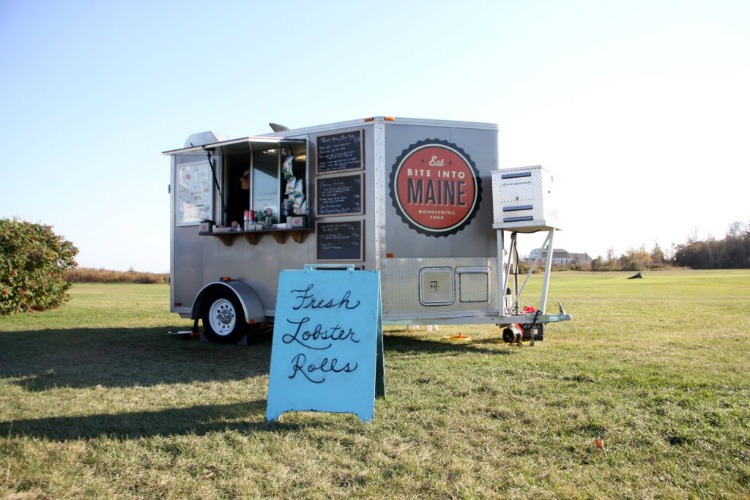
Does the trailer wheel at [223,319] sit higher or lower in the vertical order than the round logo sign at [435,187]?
lower

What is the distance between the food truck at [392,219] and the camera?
767 cm

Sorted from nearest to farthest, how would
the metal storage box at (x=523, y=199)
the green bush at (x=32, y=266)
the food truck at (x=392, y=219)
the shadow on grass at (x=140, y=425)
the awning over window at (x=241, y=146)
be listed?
the shadow on grass at (x=140, y=425), the metal storage box at (x=523, y=199), the food truck at (x=392, y=219), the awning over window at (x=241, y=146), the green bush at (x=32, y=266)

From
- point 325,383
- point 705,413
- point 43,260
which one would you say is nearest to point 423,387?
point 325,383

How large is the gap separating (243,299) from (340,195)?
6.87 feet

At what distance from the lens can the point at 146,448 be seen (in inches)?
147

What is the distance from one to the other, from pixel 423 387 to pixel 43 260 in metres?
12.7

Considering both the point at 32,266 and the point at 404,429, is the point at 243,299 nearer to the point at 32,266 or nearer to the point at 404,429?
the point at 404,429

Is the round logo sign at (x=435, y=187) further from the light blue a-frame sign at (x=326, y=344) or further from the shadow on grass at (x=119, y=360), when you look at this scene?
the light blue a-frame sign at (x=326, y=344)

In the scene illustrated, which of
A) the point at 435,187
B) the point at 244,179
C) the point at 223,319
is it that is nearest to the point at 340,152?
the point at 435,187

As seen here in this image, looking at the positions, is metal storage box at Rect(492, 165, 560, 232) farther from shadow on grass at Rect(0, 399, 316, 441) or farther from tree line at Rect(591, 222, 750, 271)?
tree line at Rect(591, 222, 750, 271)

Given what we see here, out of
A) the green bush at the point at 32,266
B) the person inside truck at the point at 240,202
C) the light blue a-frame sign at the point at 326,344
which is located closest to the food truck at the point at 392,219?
the person inside truck at the point at 240,202

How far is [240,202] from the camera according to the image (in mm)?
9289

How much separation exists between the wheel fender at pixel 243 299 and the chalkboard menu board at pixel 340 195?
5.37 feet

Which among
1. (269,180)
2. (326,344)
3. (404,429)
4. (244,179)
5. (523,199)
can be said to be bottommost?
(404,429)
